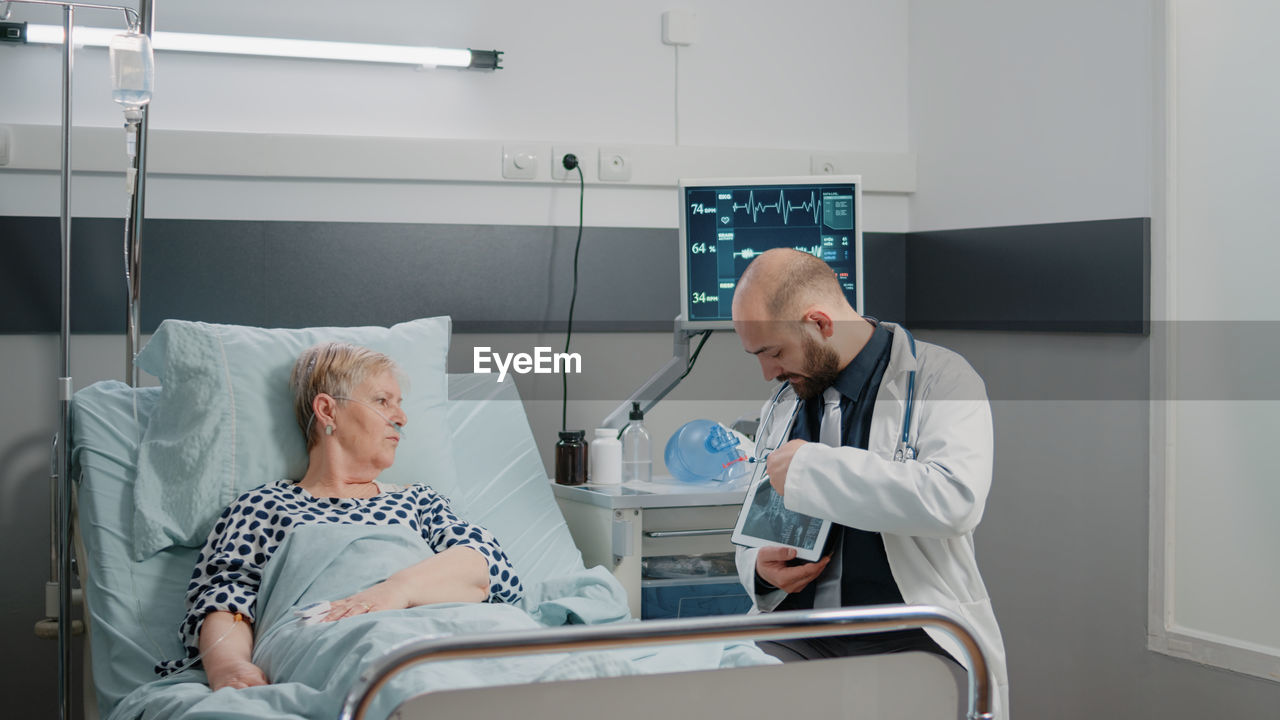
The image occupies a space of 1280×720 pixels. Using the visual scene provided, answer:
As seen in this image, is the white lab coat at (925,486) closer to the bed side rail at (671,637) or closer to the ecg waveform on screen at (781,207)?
the bed side rail at (671,637)

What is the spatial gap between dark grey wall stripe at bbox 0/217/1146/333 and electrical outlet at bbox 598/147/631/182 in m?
0.16

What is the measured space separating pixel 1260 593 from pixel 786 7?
206cm

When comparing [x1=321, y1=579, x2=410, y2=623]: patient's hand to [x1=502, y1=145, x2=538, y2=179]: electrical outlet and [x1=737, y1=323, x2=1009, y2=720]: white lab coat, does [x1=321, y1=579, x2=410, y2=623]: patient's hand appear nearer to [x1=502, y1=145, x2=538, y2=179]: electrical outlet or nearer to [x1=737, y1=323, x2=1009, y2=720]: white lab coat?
[x1=737, y1=323, x2=1009, y2=720]: white lab coat

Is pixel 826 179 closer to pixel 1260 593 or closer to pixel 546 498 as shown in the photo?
pixel 546 498

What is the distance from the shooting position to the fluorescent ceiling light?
259 centimetres

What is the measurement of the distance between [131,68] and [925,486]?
161cm

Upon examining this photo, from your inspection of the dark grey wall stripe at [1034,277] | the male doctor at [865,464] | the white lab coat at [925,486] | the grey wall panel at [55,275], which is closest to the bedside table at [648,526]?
the male doctor at [865,464]

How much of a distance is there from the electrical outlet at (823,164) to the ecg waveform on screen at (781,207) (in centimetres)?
67

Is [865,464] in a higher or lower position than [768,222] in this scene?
lower

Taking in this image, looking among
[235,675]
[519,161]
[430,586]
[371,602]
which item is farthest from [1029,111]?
[235,675]

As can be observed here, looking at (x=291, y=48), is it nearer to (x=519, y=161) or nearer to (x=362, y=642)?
(x=519, y=161)

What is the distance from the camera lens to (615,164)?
3.04m

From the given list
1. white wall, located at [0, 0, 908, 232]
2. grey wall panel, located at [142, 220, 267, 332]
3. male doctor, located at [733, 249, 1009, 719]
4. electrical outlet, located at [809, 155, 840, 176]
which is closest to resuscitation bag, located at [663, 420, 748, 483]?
male doctor, located at [733, 249, 1009, 719]

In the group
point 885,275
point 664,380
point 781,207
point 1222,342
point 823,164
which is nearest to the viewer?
point 1222,342
